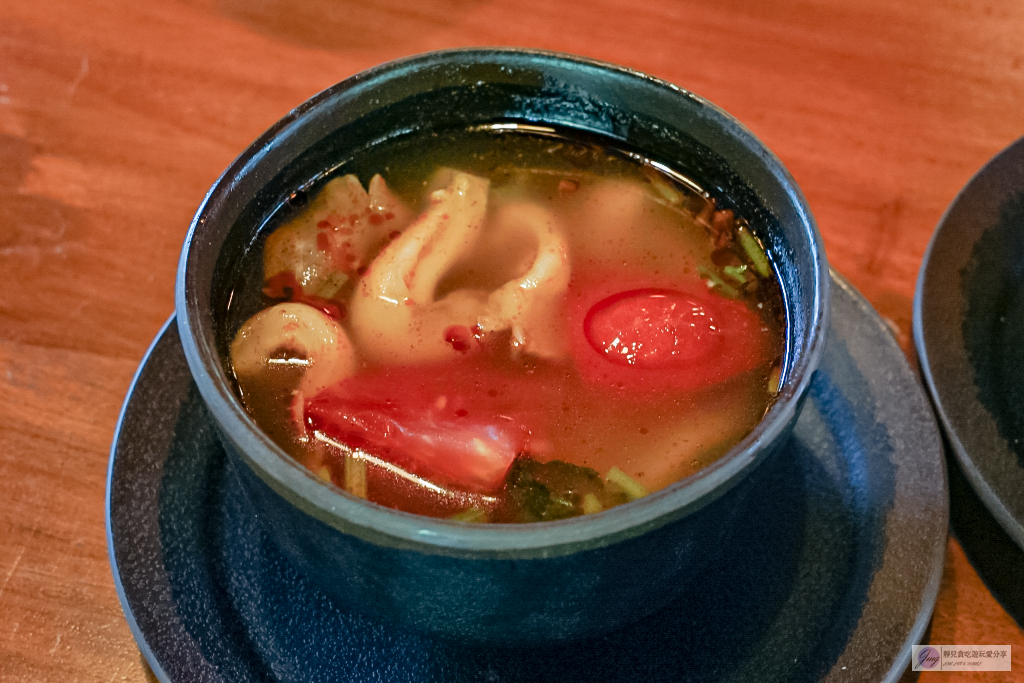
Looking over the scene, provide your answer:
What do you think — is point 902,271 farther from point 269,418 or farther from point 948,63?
point 269,418

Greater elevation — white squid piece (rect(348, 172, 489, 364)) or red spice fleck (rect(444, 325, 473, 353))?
white squid piece (rect(348, 172, 489, 364))

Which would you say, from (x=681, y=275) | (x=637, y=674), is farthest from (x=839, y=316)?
(x=637, y=674)

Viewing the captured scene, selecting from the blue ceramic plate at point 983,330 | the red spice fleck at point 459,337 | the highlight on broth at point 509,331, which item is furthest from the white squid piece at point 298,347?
the blue ceramic plate at point 983,330

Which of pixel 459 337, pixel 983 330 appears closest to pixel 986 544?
pixel 983 330

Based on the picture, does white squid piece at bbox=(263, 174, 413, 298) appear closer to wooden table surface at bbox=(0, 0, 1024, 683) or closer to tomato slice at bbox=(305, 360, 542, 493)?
tomato slice at bbox=(305, 360, 542, 493)

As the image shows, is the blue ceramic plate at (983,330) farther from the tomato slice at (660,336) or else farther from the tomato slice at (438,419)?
the tomato slice at (438,419)

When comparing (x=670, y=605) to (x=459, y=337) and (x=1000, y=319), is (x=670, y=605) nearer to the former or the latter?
(x=459, y=337)

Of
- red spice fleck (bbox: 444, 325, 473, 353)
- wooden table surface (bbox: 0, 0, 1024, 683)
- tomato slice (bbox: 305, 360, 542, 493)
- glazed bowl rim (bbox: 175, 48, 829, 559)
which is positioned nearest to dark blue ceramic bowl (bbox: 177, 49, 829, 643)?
glazed bowl rim (bbox: 175, 48, 829, 559)
